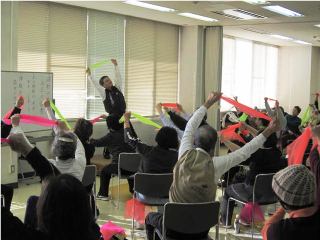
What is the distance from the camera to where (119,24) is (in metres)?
8.65

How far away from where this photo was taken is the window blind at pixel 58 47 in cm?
693

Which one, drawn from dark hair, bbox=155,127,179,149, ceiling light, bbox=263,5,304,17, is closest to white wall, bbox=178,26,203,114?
ceiling light, bbox=263,5,304,17

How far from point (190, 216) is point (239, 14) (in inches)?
238

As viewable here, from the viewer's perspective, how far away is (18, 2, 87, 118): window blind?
6.93 metres

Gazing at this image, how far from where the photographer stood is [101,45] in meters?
8.27

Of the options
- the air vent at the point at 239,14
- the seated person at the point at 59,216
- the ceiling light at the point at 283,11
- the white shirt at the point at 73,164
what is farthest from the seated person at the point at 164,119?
the air vent at the point at 239,14

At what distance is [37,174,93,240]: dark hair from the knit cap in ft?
3.21

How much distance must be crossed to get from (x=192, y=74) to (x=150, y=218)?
7122mm

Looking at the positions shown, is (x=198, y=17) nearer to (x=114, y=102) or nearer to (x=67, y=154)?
(x=114, y=102)

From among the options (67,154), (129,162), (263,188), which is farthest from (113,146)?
(67,154)

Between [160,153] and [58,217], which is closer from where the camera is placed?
[58,217]

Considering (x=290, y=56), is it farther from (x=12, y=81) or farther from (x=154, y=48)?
(x=12, y=81)

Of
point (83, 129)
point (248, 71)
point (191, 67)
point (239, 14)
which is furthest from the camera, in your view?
point (248, 71)

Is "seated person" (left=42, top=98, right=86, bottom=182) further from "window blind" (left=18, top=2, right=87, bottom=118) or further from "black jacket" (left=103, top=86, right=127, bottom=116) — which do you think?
"window blind" (left=18, top=2, right=87, bottom=118)
